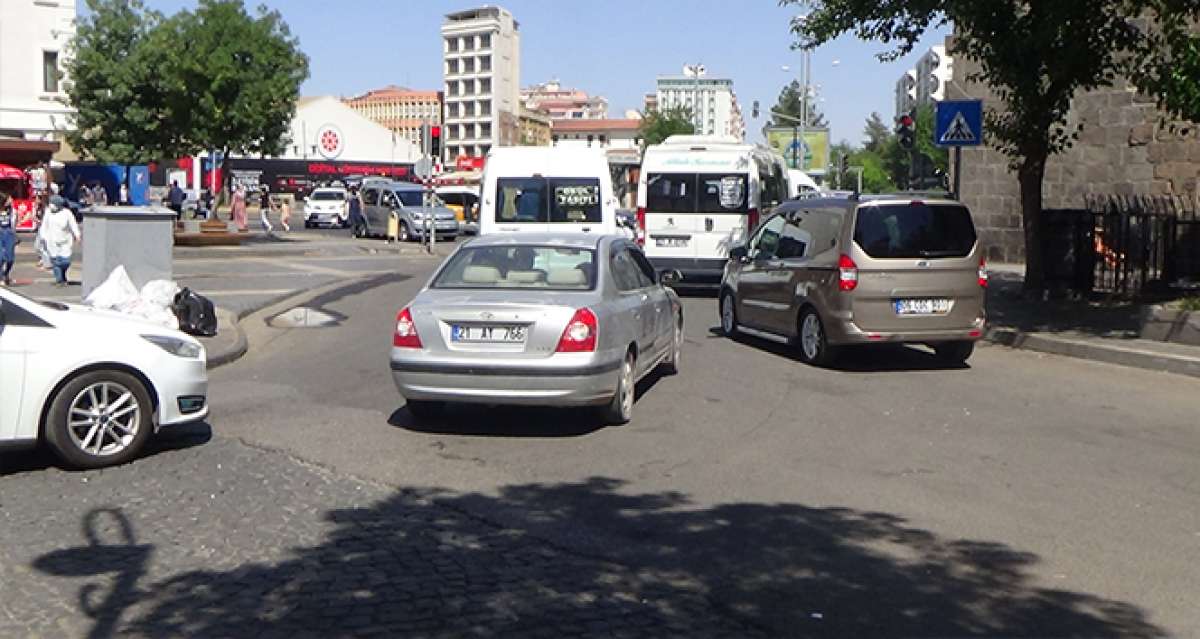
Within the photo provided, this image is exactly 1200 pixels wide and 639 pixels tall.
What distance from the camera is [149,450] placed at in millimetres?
8664

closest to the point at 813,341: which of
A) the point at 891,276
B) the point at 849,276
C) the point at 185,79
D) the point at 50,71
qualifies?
the point at 849,276

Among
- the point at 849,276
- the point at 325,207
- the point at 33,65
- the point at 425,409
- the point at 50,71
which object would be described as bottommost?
the point at 425,409

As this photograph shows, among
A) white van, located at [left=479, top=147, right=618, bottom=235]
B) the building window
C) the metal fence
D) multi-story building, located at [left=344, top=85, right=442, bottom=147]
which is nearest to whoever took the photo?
the metal fence

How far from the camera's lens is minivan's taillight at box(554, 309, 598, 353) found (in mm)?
8922

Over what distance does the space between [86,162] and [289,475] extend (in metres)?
49.4

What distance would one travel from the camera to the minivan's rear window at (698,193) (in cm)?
2120

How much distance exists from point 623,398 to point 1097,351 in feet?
22.3

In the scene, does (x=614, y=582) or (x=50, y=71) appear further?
(x=50, y=71)

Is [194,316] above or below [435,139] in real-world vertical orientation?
below

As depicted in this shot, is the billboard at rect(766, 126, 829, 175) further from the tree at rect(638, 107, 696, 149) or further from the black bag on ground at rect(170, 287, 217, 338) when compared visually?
the black bag on ground at rect(170, 287, 217, 338)

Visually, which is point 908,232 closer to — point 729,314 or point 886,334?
point 886,334

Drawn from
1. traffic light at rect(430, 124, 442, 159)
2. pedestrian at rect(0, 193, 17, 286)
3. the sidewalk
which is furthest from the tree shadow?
traffic light at rect(430, 124, 442, 159)

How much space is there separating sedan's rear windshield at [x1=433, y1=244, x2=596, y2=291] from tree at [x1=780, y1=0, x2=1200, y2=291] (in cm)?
795

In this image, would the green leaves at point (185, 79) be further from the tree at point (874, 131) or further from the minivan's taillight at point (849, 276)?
the tree at point (874, 131)
